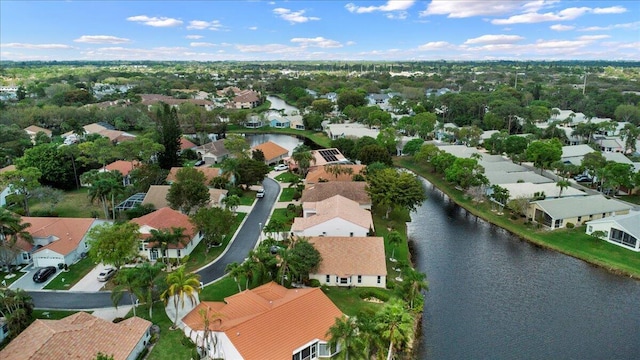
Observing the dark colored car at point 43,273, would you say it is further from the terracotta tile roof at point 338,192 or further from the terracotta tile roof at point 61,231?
the terracotta tile roof at point 338,192

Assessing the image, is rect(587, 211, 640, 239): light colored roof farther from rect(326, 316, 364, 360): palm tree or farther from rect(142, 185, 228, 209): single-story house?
rect(142, 185, 228, 209): single-story house

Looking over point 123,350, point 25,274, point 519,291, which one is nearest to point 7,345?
point 123,350

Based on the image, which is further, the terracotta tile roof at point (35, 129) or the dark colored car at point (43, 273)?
the terracotta tile roof at point (35, 129)

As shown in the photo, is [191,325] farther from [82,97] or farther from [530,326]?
[82,97]

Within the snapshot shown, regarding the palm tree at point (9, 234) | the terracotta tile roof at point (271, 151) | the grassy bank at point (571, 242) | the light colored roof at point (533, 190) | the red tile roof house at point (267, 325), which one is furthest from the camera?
the terracotta tile roof at point (271, 151)

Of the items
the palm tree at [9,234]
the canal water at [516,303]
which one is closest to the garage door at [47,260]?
the palm tree at [9,234]

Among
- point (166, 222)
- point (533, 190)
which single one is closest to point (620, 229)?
point (533, 190)

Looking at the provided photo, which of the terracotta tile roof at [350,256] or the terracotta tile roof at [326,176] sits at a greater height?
the terracotta tile roof at [326,176]

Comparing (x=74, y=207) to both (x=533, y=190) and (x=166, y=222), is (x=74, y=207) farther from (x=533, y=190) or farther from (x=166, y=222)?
(x=533, y=190)
